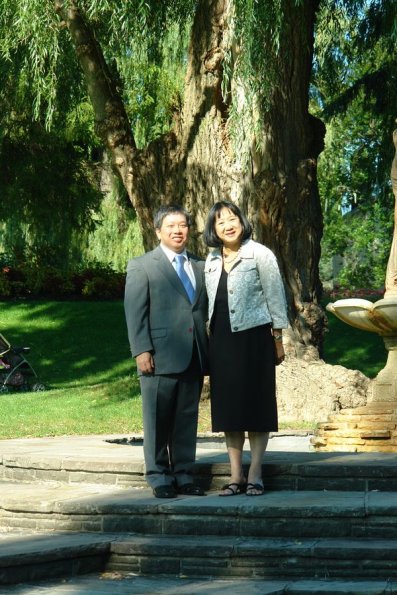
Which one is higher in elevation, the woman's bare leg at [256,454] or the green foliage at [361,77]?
the green foliage at [361,77]

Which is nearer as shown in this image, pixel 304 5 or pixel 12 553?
pixel 12 553

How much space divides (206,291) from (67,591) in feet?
7.89

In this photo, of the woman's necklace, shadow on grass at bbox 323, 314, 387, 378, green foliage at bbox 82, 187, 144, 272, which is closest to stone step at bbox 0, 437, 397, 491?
the woman's necklace

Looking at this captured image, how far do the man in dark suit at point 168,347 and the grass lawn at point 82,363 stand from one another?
5.80 m

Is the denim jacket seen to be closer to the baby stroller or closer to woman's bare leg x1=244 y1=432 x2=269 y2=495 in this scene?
woman's bare leg x1=244 y1=432 x2=269 y2=495

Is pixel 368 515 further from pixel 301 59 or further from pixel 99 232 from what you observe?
pixel 99 232

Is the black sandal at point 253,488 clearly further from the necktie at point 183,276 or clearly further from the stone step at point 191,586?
the necktie at point 183,276

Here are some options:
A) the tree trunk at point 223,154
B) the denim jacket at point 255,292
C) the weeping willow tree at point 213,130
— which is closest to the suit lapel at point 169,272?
the denim jacket at point 255,292

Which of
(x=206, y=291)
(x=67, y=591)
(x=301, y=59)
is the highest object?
(x=301, y=59)

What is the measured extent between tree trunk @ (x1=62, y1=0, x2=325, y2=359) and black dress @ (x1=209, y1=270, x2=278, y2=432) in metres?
7.07

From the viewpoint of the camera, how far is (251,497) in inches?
287

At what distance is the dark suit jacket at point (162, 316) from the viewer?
747cm

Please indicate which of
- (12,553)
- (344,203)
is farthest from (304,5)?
(344,203)

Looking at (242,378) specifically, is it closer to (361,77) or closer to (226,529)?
(226,529)
